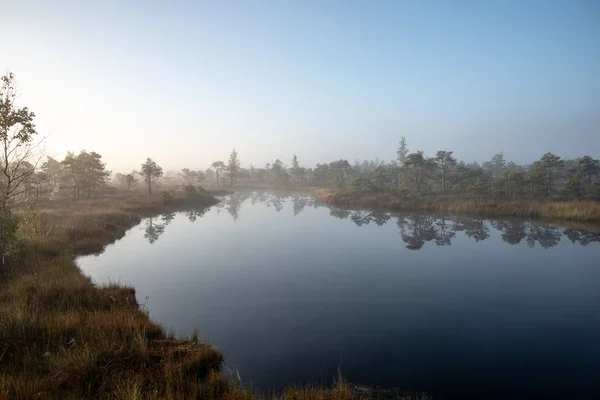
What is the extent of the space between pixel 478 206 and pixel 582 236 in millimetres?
12217

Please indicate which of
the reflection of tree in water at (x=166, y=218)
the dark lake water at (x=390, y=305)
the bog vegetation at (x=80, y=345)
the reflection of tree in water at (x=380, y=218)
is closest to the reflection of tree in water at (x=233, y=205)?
the reflection of tree in water at (x=166, y=218)

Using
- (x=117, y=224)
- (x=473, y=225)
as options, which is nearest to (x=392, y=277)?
(x=473, y=225)

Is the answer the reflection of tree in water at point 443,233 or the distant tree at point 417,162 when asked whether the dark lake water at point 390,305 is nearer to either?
the reflection of tree in water at point 443,233

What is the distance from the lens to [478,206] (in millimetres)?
32750

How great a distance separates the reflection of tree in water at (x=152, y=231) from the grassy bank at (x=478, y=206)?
2574 centimetres

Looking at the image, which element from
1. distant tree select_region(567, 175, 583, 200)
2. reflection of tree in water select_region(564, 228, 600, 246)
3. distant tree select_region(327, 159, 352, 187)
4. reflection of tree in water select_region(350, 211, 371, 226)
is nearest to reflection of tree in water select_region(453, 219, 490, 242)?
reflection of tree in water select_region(564, 228, 600, 246)

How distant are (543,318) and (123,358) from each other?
11.3 metres

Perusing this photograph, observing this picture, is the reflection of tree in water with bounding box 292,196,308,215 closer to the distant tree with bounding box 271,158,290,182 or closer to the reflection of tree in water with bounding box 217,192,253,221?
the reflection of tree in water with bounding box 217,192,253,221

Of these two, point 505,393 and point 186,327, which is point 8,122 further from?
point 505,393

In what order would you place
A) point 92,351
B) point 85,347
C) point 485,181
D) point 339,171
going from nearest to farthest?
point 85,347 → point 92,351 → point 485,181 → point 339,171

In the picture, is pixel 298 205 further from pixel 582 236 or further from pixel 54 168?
pixel 54 168

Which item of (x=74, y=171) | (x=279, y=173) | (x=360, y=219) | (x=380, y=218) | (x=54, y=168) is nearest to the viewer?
(x=360, y=219)

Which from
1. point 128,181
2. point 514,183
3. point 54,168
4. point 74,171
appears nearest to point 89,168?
point 74,171

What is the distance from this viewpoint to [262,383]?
20.0 feet
